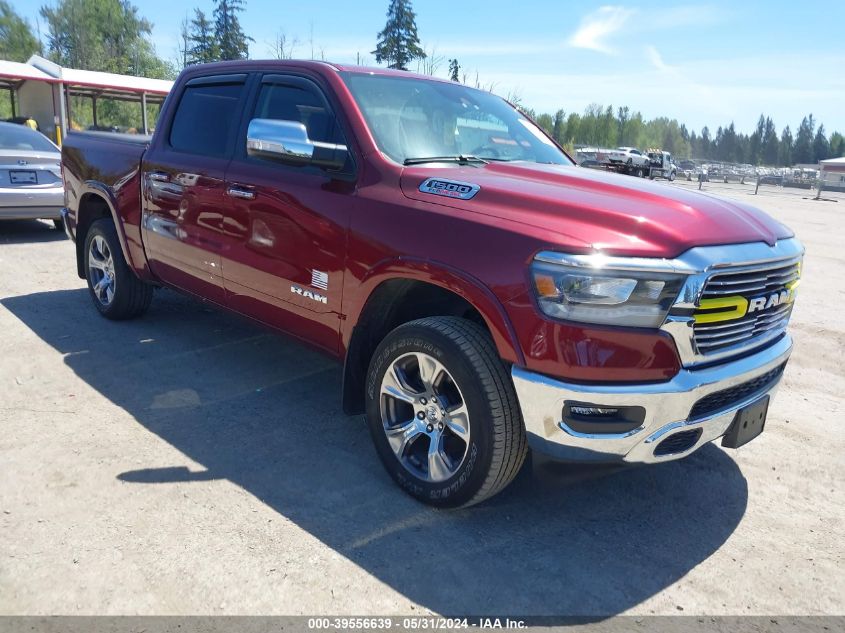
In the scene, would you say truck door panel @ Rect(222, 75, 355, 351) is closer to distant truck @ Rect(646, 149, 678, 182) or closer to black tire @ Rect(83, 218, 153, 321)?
black tire @ Rect(83, 218, 153, 321)

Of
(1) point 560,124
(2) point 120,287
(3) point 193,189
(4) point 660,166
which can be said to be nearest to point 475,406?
(3) point 193,189

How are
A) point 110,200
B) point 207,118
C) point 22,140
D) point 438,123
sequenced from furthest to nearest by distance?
point 22,140 → point 110,200 → point 207,118 → point 438,123

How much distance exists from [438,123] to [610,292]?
5.72 ft

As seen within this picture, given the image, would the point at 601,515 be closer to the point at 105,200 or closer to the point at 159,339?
the point at 159,339

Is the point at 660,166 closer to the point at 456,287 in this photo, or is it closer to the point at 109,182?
the point at 109,182

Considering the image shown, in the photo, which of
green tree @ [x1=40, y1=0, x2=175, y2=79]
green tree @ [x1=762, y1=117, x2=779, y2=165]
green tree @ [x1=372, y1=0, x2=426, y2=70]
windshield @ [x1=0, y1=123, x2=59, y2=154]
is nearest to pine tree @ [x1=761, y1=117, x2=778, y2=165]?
green tree @ [x1=762, y1=117, x2=779, y2=165]

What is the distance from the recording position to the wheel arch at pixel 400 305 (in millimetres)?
2800

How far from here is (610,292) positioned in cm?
252

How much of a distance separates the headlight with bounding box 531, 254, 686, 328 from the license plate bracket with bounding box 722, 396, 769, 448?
0.71m

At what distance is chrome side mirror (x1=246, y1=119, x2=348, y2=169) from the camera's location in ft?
10.9

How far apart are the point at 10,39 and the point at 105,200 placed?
6778 centimetres

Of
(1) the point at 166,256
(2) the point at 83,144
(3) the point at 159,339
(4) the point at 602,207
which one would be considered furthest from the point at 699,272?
(2) the point at 83,144

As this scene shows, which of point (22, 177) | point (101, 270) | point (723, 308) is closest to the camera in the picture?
point (723, 308)

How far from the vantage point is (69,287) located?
6.87 m
